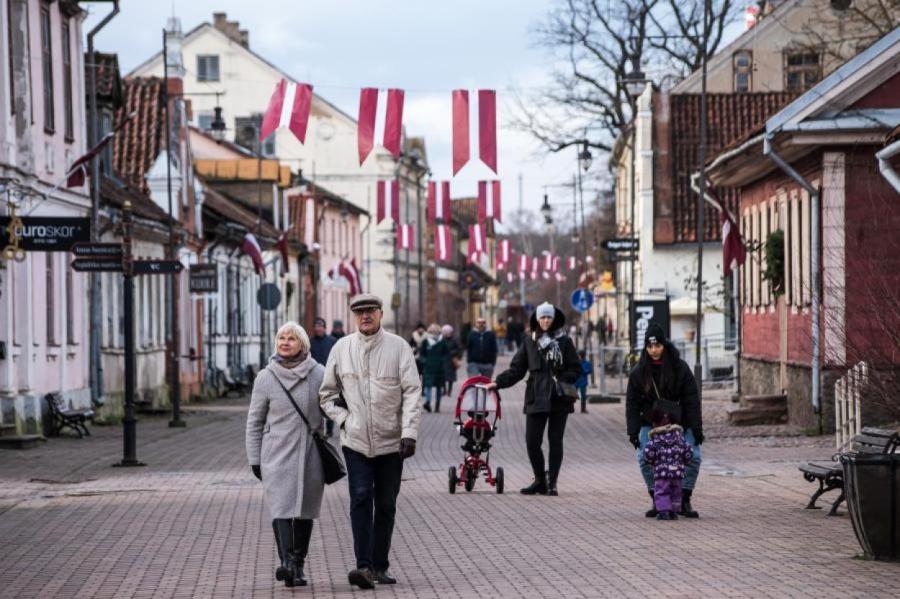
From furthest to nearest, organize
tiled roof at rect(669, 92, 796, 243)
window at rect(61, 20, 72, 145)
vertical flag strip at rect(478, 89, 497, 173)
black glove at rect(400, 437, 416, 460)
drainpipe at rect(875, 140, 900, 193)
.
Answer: tiled roof at rect(669, 92, 796, 243), window at rect(61, 20, 72, 145), vertical flag strip at rect(478, 89, 497, 173), drainpipe at rect(875, 140, 900, 193), black glove at rect(400, 437, 416, 460)

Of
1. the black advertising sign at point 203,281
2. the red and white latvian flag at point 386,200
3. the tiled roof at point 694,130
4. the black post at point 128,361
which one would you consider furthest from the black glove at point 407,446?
the tiled roof at point 694,130

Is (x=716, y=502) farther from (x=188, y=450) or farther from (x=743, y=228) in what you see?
(x=743, y=228)

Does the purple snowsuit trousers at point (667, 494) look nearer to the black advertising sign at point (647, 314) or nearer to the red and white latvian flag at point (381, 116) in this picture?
the red and white latvian flag at point (381, 116)

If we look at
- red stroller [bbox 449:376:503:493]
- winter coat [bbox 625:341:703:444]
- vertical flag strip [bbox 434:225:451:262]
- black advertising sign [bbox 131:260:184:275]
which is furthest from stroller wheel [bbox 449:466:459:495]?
vertical flag strip [bbox 434:225:451:262]

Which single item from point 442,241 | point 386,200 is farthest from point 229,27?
point 386,200

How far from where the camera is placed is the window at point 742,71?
5472cm

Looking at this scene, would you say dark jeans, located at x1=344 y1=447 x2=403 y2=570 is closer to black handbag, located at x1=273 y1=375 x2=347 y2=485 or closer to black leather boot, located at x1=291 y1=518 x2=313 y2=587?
black handbag, located at x1=273 y1=375 x2=347 y2=485

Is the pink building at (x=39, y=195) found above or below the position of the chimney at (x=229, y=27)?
below

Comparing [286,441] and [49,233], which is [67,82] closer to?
[49,233]

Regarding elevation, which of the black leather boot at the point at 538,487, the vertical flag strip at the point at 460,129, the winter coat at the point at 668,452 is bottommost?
the black leather boot at the point at 538,487

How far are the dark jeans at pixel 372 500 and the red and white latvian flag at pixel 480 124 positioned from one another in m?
15.1

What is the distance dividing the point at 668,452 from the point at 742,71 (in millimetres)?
40908

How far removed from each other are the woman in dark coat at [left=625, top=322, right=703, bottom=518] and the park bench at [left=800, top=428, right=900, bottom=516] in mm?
994

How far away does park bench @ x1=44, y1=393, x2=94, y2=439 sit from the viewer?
28531 mm
